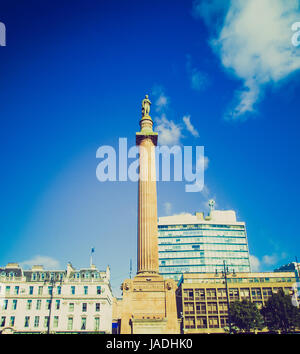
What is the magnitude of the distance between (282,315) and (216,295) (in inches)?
1013

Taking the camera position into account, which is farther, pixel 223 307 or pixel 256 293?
pixel 256 293

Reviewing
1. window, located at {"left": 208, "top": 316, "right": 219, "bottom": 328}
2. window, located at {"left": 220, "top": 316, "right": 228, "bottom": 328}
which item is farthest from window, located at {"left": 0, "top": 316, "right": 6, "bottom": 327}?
window, located at {"left": 220, "top": 316, "right": 228, "bottom": 328}

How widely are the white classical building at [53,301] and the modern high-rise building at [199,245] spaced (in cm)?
4717

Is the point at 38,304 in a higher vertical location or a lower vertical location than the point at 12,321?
higher

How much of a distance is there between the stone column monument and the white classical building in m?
20.9

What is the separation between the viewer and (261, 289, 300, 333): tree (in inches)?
1781

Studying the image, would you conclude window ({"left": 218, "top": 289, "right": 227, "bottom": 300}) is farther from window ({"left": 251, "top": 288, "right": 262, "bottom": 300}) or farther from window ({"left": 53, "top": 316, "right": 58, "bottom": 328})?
window ({"left": 53, "top": 316, "right": 58, "bottom": 328})

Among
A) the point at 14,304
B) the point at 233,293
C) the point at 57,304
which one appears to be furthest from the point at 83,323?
the point at 233,293

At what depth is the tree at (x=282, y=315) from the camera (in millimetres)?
45250

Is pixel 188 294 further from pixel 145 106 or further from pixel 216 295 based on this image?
pixel 145 106

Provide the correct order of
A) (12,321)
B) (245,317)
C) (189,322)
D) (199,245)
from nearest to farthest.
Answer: (245,317), (12,321), (189,322), (199,245)

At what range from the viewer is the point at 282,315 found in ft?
150

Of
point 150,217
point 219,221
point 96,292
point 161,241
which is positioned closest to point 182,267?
point 161,241
